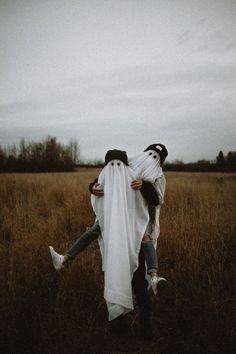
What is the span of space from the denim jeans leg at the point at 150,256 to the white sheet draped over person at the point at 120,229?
0.27 ft

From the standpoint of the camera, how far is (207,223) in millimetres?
4891

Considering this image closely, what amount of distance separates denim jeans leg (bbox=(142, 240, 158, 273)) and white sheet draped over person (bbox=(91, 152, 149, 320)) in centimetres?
8

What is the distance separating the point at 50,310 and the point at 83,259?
0.81 m

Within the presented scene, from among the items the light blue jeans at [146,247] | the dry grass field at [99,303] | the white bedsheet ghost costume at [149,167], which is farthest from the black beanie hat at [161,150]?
the dry grass field at [99,303]

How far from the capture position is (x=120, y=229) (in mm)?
2270

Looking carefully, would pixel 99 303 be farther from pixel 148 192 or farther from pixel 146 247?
pixel 148 192

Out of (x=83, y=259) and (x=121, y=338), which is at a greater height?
(x=83, y=259)

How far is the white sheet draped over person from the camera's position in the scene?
221 cm

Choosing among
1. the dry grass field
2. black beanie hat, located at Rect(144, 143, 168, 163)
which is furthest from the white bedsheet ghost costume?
the dry grass field

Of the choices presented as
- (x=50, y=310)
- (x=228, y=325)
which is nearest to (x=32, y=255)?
(x=50, y=310)

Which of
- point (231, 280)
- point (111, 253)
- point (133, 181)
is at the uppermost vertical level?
point (133, 181)

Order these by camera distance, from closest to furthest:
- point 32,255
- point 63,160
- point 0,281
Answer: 1. point 0,281
2. point 32,255
3. point 63,160

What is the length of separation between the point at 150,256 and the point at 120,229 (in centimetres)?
40

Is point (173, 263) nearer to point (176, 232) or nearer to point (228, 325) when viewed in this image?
point (176, 232)
